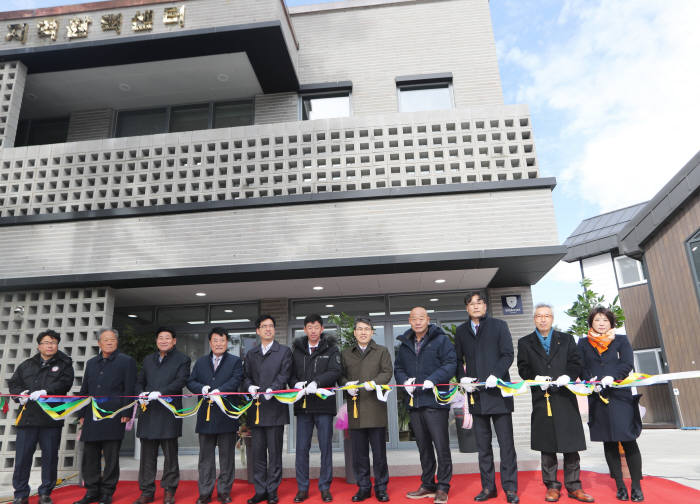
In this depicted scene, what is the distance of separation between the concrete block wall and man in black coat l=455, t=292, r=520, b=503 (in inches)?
216

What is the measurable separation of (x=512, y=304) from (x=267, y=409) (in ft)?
16.5

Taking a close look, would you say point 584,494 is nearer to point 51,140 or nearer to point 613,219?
point 51,140

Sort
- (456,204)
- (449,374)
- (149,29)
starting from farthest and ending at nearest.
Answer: (149,29)
(456,204)
(449,374)

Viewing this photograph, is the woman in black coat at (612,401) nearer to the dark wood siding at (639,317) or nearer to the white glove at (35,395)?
the white glove at (35,395)

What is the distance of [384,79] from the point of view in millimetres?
9797

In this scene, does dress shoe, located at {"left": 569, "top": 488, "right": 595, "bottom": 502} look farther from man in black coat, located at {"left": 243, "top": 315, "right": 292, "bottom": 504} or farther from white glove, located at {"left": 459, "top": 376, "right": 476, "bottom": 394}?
man in black coat, located at {"left": 243, "top": 315, "right": 292, "bottom": 504}

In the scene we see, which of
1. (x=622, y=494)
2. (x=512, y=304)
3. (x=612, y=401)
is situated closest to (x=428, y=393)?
(x=612, y=401)

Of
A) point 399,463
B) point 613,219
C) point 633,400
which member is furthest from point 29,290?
point 613,219

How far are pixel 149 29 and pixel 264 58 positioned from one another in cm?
207

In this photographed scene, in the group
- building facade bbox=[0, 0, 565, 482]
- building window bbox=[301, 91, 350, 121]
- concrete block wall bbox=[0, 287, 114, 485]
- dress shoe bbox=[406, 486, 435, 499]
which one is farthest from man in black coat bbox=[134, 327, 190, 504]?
building window bbox=[301, 91, 350, 121]

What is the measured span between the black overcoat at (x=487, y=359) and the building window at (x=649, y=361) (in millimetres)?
13302

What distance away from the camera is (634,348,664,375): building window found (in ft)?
50.6

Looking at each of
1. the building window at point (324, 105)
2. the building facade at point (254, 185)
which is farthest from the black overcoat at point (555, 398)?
the building window at point (324, 105)

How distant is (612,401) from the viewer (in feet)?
14.9
